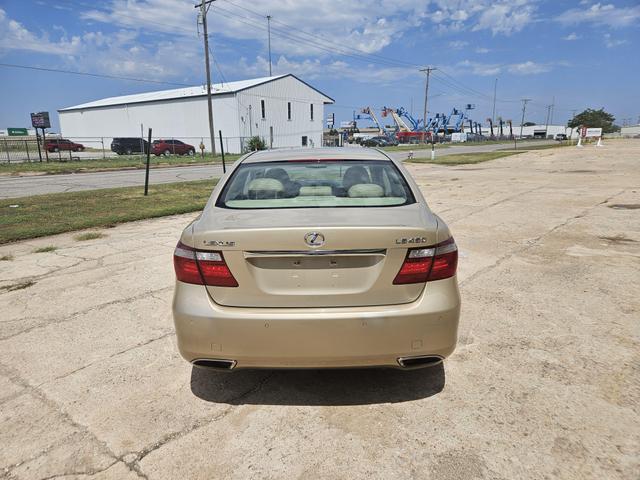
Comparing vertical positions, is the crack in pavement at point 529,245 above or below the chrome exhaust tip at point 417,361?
below

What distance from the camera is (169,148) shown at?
3869 centimetres

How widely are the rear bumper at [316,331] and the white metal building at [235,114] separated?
128 ft

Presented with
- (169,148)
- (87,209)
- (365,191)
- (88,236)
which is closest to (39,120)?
(169,148)

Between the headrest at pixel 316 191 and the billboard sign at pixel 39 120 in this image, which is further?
the billboard sign at pixel 39 120

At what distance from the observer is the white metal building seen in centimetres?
4434

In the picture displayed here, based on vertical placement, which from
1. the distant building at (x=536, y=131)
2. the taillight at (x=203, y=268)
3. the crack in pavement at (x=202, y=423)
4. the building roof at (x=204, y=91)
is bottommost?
the crack in pavement at (x=202, y=423)

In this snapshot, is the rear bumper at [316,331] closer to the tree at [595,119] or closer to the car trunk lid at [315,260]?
the car trunk lid at [315,260]

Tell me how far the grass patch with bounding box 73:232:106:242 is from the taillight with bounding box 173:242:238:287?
18.4 feet

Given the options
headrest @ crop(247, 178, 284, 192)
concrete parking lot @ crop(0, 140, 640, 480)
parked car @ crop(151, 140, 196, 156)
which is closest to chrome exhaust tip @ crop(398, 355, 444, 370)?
concrete parking lot @ crop(0, 140, 640, 480)

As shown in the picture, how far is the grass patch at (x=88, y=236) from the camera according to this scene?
7234 millimetres

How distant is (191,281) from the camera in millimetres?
2523

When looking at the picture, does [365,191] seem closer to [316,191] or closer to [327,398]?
[316,191]

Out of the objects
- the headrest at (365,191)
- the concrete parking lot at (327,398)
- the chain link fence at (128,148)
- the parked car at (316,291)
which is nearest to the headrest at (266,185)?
the headrest at (365,191)

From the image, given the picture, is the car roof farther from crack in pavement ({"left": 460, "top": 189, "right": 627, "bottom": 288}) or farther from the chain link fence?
the chain link fence
